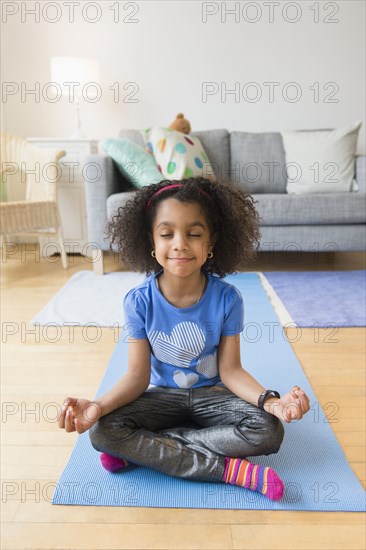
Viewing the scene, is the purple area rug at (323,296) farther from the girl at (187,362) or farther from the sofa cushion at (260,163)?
the girl at (187,362)

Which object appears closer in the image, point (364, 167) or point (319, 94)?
point (364, 167)

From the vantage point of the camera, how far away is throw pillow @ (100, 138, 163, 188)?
8.74 feet

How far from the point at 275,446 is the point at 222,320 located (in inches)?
11.2

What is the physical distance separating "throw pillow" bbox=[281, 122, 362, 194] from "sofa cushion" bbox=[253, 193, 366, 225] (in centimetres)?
38

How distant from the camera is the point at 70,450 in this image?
1.18 metres

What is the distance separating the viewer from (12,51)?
3406 mm

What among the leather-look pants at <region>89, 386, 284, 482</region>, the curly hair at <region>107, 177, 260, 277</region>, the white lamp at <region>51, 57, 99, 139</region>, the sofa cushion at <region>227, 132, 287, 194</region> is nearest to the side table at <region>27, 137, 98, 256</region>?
the white lamp at <region>51, 57, 99, 139</region>

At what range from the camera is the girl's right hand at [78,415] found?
98 centimetres

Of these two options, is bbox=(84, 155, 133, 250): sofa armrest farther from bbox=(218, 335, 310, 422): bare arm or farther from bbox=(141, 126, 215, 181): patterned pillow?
bbox=(218, 335, 310, 422): bare arm

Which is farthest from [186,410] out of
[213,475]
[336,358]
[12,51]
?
[12,51]

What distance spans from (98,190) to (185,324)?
5.56 feet

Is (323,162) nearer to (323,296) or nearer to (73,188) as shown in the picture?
(323,296)

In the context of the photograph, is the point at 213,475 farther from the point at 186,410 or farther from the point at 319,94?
the point at 319,94

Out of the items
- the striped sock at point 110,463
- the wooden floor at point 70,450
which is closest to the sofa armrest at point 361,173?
the wooden floor at point 70,450
